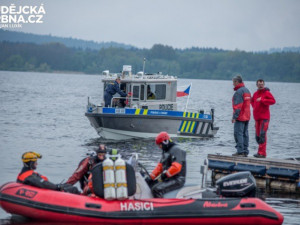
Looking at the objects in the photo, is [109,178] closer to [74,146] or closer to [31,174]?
[31,174]

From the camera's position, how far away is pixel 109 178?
32.9ft

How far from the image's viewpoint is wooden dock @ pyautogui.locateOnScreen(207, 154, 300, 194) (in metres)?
13.2

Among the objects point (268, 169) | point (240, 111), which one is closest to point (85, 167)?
point (240, 111)

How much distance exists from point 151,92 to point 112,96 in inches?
66.9

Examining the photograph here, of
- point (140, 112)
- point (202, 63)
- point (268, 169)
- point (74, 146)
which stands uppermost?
point (202, 63)

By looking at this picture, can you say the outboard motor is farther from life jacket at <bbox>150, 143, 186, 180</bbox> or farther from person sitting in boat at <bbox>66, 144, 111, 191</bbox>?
person sitting in boat at <bbox>66, 144, 111, 191</bbox>

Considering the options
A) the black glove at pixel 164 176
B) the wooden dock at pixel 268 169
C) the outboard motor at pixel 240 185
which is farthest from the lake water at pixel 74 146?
the black glove at pixel 164 176

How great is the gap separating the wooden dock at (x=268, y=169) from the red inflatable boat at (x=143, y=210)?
112 inches

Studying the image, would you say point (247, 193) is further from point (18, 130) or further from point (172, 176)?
point (18, 130)

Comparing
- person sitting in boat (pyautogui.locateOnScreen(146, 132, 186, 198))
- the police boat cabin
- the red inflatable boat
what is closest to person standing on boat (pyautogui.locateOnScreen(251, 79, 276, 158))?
the red inflatable boat

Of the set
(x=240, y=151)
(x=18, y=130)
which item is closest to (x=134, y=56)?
(x=18, y=130)

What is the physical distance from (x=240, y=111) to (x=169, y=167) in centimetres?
395

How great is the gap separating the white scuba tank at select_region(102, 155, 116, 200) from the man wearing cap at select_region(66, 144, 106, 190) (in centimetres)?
80

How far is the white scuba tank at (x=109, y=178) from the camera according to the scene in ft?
32.9
